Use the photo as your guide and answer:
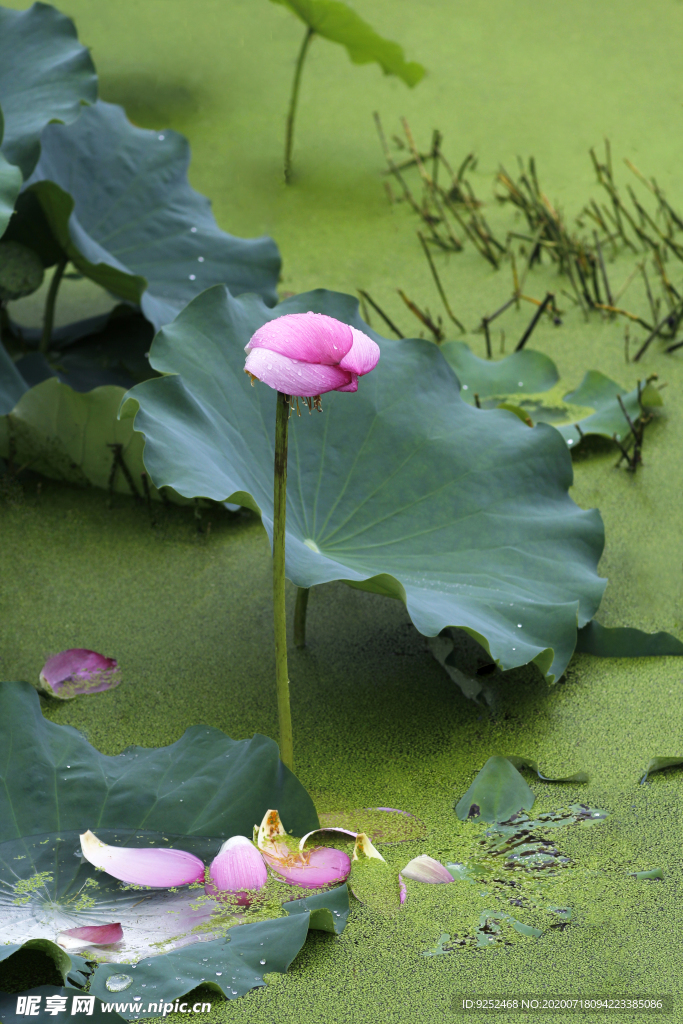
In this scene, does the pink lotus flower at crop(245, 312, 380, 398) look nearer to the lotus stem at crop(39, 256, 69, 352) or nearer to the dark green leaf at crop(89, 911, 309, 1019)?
the dark green leaf at crop(89, 911, 309, 1019)

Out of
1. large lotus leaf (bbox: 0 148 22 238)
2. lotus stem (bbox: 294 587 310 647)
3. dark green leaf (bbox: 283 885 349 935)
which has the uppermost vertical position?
large lotus leaf (bbox: 0 148 22 238)

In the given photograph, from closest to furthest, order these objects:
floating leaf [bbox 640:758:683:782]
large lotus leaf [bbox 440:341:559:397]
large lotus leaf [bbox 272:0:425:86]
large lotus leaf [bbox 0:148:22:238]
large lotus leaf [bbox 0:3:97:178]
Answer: floating leaf [bbox 640:758:683:782], large lotus leaf [bbox 0:148:22:238], large lotus leaf [bbox 0:3:97:178], large lotus leaf [bbox 440:341:559:397], large lotus leaf [bbox 272:0:425:86]

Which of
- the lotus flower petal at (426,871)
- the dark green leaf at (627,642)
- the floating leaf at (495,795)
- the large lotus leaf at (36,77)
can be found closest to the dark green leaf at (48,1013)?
the lotus flower petal at (426,871)

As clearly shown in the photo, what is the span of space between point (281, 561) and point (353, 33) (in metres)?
2.45

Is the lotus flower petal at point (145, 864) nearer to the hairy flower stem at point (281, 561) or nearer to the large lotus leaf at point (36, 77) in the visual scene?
the hairy flower stem at point (281, 561)

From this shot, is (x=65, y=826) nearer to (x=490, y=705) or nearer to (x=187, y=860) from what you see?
(x=187, y=860)

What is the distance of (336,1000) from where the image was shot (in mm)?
938

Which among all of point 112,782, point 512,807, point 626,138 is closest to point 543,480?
point 512,807

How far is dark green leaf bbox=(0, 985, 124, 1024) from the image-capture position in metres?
0.88

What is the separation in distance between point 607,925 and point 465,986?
0.58ft

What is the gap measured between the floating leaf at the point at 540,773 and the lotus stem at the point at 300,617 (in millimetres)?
393

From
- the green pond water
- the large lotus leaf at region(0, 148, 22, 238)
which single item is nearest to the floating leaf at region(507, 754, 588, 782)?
the green pond water

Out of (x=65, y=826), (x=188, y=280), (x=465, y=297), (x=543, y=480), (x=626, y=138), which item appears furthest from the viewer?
(x=626, y=138)

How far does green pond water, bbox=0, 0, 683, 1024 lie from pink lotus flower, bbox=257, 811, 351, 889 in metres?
0.06
